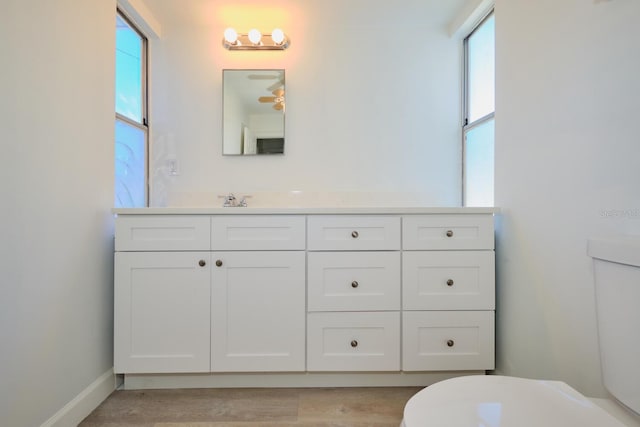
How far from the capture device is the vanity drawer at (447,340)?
1400 millimetres

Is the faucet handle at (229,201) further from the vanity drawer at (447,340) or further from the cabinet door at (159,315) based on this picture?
the vanity drawer at (447,340)

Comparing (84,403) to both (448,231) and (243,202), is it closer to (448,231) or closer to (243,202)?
(243,202)

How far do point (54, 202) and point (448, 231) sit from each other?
5.25ft

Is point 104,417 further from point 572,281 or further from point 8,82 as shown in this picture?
point 572,281

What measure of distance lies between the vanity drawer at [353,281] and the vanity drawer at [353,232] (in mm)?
33

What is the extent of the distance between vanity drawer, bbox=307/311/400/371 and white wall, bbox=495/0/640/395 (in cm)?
53

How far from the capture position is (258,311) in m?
1.39

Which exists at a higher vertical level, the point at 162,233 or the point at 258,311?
the point at 162,233

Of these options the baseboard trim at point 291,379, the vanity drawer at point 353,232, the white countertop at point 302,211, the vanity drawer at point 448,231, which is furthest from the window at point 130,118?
the vanity drawer at point 448,231

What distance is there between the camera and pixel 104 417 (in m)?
1.26

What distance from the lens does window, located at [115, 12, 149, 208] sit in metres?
1.66

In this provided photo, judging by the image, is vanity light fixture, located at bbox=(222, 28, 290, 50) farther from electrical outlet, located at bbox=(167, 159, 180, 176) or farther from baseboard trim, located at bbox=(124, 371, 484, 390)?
baseboard trim, located at bbox=(124, 371, 484, 390)

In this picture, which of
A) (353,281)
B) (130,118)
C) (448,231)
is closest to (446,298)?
(448,231)

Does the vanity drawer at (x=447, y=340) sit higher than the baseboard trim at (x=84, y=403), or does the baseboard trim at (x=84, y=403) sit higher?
the vanity drawer at (x=447, y=340)
